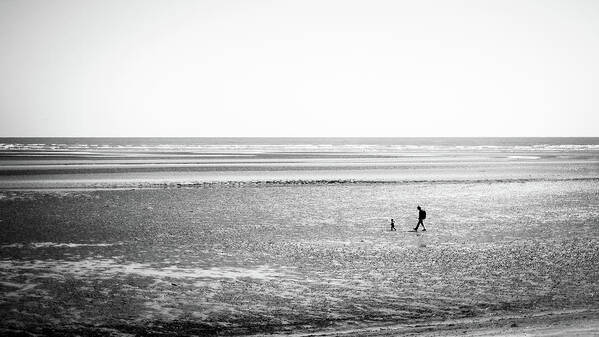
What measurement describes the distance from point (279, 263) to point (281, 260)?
Answer: 1.27 ft

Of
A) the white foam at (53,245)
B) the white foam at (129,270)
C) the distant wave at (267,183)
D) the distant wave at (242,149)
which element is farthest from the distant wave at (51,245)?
the distant wave at (242,149)

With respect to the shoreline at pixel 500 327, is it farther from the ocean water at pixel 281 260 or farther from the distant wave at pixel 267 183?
the distant wave at pixel 267 183

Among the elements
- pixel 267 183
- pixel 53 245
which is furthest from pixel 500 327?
pixel 267 183

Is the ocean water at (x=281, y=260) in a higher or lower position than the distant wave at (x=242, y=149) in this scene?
lower

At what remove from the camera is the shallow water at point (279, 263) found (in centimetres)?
1095

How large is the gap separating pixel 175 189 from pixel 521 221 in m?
21.2

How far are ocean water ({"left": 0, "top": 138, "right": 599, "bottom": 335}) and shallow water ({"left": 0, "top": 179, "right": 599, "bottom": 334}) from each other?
6 centimetres

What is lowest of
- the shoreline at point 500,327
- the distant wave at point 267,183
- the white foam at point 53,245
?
the shoreline at point 500,327

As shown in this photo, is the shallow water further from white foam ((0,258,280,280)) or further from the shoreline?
the shoreline

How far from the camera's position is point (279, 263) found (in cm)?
1520

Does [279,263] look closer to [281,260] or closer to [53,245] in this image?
[281,260]

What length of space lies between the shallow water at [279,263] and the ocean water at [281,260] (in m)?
0.06

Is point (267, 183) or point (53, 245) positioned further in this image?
point (267, 183)

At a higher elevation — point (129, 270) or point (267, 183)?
point (267, 183)
